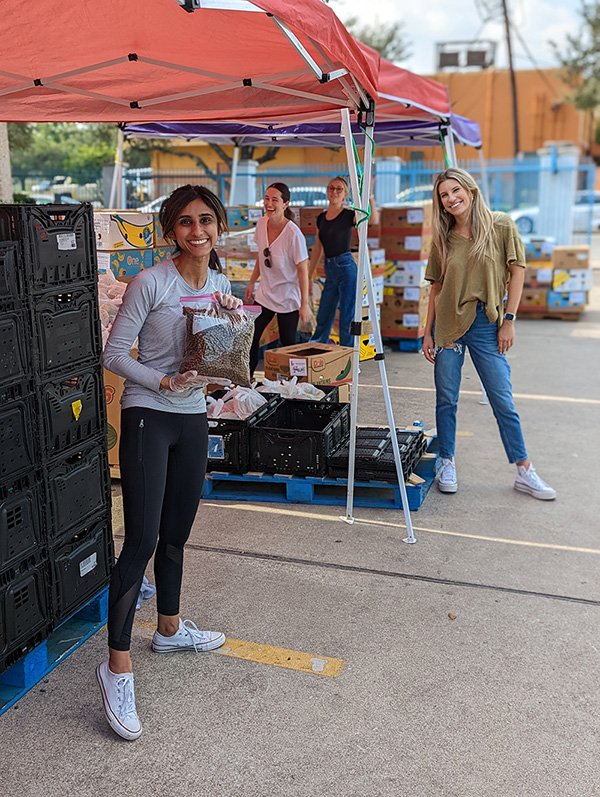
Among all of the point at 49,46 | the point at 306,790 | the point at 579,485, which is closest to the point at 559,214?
the point at 579,485

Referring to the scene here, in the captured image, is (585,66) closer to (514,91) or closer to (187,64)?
(514,91)

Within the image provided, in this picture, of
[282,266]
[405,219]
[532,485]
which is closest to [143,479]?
[532,485]

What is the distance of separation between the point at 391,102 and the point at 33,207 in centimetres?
459

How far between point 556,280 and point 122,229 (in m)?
8.68

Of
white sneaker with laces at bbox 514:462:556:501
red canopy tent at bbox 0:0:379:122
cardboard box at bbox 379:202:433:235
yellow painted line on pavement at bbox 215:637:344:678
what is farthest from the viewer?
cardboard box at bbox 379:202:433:235

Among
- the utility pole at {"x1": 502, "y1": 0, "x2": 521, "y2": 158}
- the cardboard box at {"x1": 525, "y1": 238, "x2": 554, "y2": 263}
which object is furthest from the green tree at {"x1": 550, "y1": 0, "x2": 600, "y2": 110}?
the cardboard box at {"x1": 525, "y1": 238, "x2": 554, "y2": 263}

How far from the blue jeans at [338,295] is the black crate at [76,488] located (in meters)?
5.29

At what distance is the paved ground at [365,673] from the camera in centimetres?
284

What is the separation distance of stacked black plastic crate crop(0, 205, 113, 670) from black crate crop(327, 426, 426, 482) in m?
1.98

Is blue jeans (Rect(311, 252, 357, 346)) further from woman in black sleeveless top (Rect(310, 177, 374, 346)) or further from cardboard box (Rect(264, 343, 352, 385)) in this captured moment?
cardboard box (Rect(264, 343, 352, 385))

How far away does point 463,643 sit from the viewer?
3.69m

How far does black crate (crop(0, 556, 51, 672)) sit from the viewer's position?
10.1 feet

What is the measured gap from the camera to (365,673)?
3.45 m

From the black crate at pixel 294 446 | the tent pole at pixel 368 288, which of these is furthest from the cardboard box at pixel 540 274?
the tent pole at pixel 368 288
